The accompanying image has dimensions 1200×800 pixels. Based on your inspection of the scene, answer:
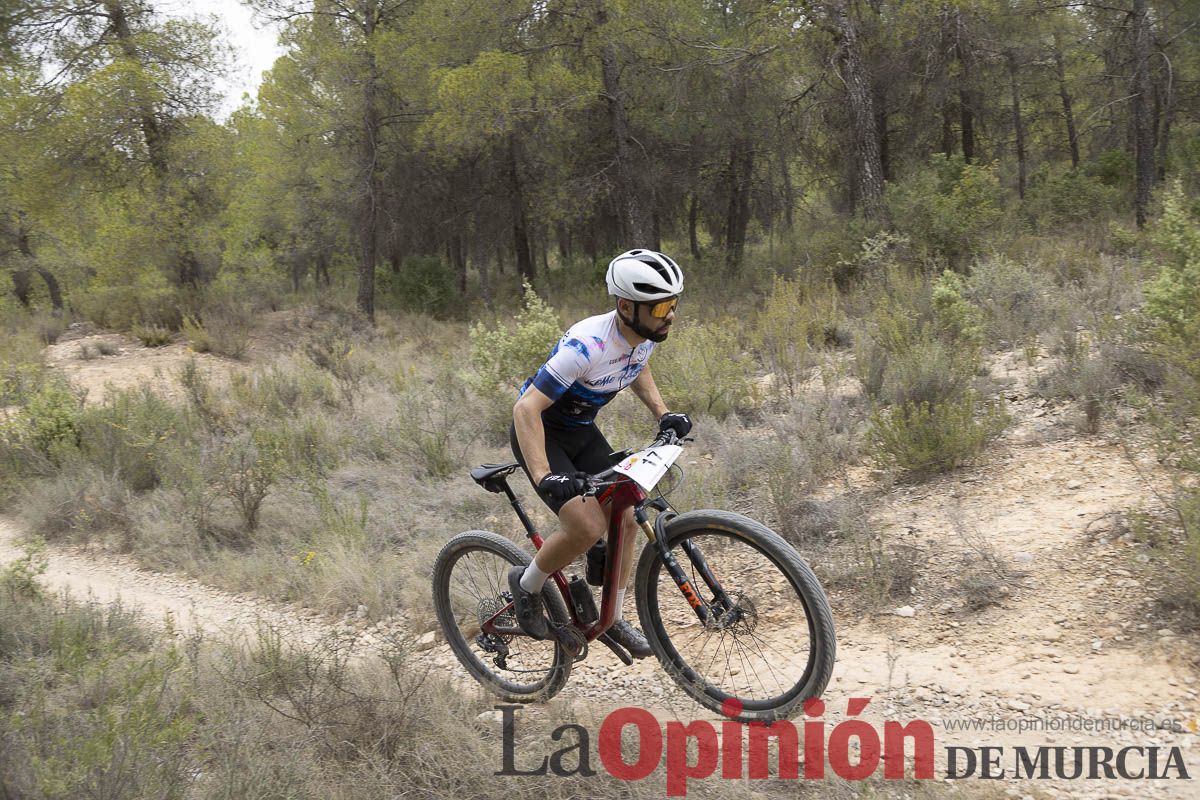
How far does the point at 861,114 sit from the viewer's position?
43.7 ft

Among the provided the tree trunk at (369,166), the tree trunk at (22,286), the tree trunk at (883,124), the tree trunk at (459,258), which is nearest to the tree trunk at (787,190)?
the tree trunk at (883,124)

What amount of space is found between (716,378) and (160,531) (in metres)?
5.03

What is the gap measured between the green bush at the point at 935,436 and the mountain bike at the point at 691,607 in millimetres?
2077

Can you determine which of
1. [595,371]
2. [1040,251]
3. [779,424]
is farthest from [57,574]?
[1040,251]

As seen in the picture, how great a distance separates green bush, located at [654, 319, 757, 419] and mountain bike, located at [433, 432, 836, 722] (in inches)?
140

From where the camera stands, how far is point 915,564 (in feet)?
13.8

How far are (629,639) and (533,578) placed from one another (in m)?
0.49

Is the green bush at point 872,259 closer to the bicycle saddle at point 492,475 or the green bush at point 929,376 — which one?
the green bush at point 929,376

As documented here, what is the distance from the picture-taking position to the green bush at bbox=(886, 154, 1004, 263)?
11492 millimetres

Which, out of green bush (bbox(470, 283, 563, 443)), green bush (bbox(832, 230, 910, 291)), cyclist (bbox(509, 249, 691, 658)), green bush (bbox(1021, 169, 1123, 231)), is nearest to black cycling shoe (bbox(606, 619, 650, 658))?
cyclist (bbox(509, 249, 691, 658))

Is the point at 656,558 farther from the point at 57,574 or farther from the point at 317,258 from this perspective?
the point at 317,258

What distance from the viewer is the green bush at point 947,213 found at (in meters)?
11.5

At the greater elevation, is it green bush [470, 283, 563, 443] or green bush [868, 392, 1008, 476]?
green bush [470, 283, 563, 443]

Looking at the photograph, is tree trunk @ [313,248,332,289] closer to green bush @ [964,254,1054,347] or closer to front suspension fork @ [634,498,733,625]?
green bush @ [964,254,1054,347]
